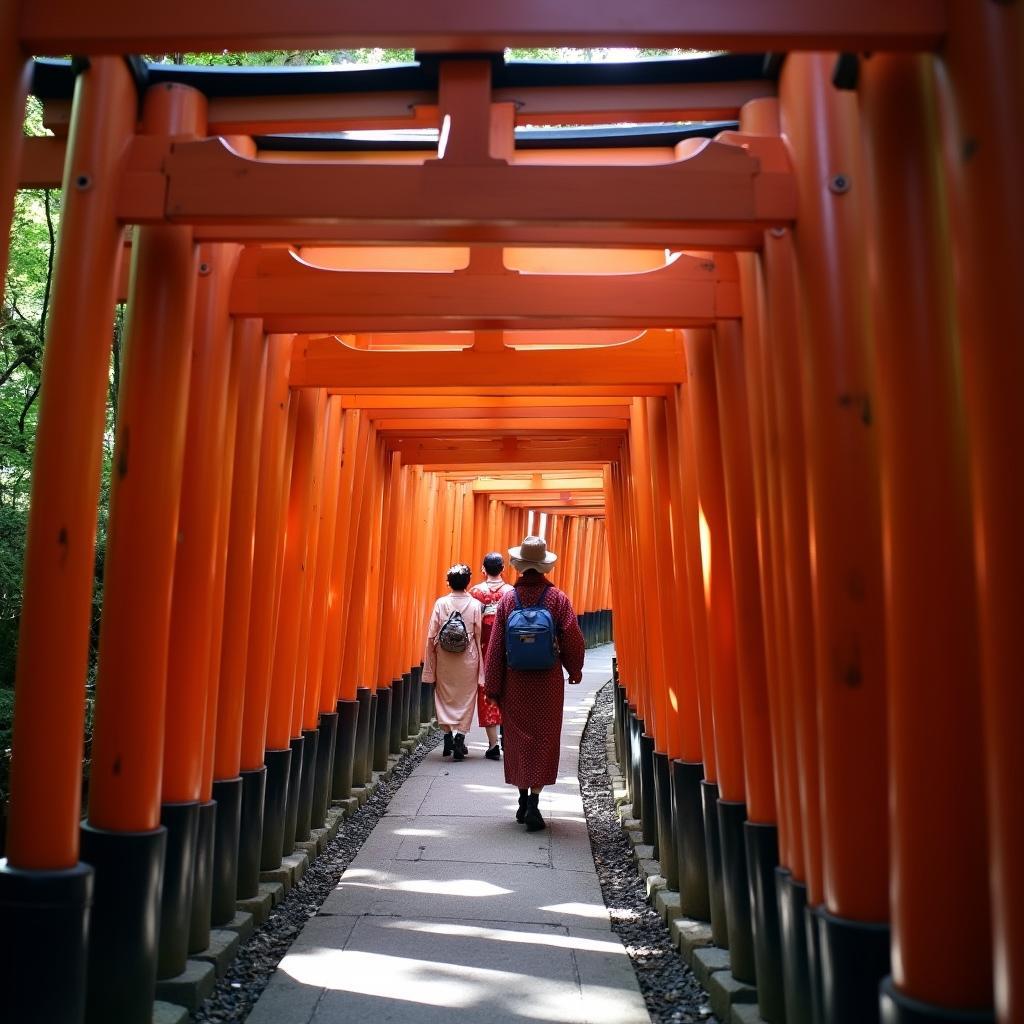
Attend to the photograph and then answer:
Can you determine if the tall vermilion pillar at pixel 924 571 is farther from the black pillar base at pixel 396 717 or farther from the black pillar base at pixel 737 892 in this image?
the black pillar base at pixel 396 717

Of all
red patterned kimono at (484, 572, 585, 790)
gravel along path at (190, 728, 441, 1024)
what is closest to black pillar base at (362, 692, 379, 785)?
gravel along path at (190, 728, 441, 1024)

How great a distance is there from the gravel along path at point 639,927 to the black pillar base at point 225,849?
1.74m

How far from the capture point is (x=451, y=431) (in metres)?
8.75

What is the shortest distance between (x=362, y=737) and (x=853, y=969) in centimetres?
581

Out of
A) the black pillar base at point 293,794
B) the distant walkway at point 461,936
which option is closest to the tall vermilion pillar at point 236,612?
the distant walkway at point 461,936

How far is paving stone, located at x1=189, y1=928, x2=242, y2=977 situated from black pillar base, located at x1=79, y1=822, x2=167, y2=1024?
687mm

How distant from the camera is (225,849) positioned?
14.4 ft

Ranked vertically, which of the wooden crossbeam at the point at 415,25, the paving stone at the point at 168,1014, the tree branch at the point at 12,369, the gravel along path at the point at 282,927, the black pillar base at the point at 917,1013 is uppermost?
the tree branch at the point at 12,369

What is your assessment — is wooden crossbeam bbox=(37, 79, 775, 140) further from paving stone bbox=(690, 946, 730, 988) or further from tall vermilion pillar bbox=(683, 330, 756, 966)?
paving stone bbox=(690, 946, 730, 988)

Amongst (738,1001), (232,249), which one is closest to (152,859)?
(738,1001)

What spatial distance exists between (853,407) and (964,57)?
0.98m

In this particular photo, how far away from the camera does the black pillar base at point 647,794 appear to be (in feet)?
20.2

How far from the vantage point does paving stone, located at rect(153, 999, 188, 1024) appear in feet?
11.1

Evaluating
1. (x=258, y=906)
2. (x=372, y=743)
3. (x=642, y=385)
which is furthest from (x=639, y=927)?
(x=372, y=743)
